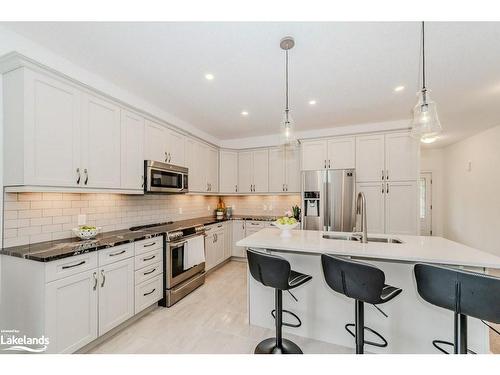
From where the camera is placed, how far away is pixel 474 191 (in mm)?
4855

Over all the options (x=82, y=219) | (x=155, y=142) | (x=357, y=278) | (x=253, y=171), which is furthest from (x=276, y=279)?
(x=253, y=171)

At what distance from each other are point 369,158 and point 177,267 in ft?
11.6

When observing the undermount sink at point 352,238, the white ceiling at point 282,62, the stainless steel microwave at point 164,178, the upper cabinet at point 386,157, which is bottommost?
the undermount sink at point 352,238

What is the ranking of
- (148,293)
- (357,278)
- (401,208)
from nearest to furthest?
(357,278), (148,293), (401,208)

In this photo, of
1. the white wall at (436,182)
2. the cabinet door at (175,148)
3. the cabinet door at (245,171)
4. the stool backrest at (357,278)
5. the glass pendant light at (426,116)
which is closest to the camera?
the stool backrest at (357,278)

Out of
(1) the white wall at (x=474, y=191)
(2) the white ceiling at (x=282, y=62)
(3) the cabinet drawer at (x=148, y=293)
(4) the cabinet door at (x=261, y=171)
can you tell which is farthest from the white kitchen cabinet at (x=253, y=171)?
(1) the white wall at (x=474, y=191)

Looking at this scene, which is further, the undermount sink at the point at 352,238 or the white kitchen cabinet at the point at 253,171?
the white kitchen cabinet at the point at 253,171

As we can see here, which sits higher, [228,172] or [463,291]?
[228,172]

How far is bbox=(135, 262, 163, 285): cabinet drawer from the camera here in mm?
2451

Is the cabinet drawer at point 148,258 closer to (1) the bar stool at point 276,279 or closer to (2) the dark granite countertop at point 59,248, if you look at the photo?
(2) the dark granite countertop at point 59,248

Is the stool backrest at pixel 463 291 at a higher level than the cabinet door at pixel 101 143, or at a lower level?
lower

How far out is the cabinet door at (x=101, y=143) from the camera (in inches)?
87.0

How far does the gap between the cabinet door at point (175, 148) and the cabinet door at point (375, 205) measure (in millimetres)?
3167

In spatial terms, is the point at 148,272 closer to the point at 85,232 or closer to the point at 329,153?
the point at 85,232
